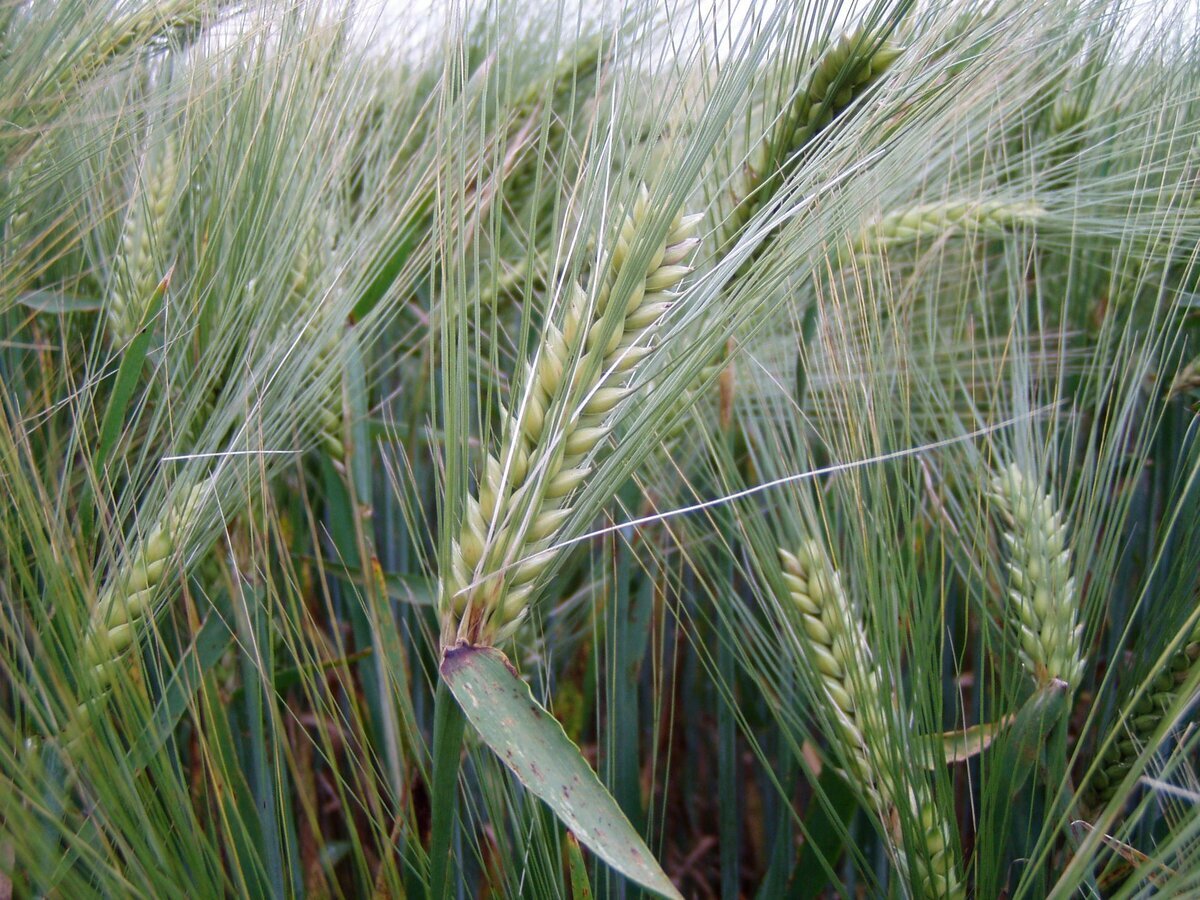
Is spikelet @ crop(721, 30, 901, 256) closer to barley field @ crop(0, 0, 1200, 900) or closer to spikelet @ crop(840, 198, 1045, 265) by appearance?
barley field @ crop(0, 0, 1200, 900)

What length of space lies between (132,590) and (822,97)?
2.00 feet

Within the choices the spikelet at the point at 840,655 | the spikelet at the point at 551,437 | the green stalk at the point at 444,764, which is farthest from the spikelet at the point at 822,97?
the green stalk at the point at 444,764

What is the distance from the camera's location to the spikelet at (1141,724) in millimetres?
607

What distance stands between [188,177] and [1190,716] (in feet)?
3.03

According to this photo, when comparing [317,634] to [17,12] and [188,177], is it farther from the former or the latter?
[17,12]

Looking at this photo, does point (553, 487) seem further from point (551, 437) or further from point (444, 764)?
point (444, 764)

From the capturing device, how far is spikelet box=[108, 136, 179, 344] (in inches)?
28.5

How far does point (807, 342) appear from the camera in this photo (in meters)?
0.82

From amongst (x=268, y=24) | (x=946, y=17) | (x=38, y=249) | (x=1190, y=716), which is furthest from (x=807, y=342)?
(x=38, y=249)

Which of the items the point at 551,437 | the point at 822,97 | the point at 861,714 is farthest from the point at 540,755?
the point at 822,97

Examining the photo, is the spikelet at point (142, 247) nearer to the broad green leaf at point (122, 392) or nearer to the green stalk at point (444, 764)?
the broad green leaf at point (122, 392)

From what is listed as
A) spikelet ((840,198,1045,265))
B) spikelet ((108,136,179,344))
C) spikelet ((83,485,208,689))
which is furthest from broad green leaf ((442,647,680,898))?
spikelet ((840,198,1045,265))

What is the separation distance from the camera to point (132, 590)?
0.56 meters

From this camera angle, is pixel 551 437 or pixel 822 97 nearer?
pixel 551 437
